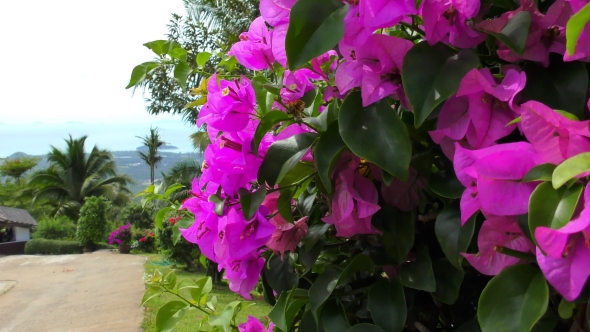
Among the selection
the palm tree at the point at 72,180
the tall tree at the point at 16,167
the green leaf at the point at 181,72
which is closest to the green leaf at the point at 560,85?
the green leaf at the point at 181,72

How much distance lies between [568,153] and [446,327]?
0.76ft

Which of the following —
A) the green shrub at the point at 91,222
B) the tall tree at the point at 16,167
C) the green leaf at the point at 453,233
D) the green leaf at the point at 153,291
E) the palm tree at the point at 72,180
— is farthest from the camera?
the tall tree at the point at 16,167

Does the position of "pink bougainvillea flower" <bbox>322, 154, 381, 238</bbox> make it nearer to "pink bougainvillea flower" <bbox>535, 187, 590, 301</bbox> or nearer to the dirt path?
"pink bougainvillea flower" <bbox>535, 187, 590, 301</bbox>

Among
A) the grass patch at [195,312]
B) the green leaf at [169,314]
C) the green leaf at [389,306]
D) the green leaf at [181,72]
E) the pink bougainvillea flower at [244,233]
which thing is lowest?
the grass patch at [195,312]

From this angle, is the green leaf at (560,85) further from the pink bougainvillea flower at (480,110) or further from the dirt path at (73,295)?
the dirt path at (73,295)

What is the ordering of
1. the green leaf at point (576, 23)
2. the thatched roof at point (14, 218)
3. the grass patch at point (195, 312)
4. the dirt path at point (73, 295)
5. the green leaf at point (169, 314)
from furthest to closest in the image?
the thatched roof at point (14, 218)
the dirt path at point (73, 295)
the grass patch at point (195, 312)
the green leaf at point (169, 314)
the green leaf at point (576, 23)

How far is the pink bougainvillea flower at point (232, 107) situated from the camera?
0.35 meters

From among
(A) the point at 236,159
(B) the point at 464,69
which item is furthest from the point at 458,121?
(A) the point at 236,159

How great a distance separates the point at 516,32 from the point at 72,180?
1633 centimetres

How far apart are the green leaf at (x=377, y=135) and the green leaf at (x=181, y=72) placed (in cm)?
24

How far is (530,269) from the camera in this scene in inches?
9.3

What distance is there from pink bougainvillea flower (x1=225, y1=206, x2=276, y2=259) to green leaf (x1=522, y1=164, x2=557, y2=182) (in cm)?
19

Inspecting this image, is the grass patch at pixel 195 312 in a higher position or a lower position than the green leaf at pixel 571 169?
lower

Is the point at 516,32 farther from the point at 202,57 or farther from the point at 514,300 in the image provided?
the point at 202,57
